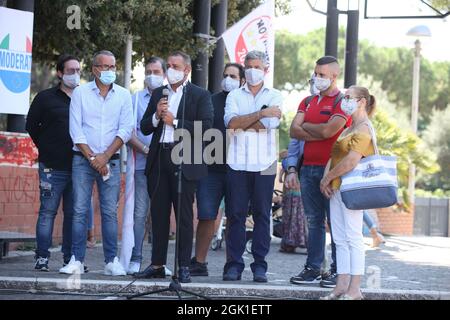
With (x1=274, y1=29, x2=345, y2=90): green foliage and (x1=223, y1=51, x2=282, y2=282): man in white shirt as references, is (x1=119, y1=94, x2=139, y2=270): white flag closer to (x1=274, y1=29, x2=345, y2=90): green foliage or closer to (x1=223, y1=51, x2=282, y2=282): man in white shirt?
(x1=223, y1=51, x2=282, y2=282): man in white shirt

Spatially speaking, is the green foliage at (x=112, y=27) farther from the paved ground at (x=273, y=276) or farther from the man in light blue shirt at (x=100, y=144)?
the man in light blue shirt at (x=100, y=144)

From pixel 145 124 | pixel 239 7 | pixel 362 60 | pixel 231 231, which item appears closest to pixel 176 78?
pixel 145 124

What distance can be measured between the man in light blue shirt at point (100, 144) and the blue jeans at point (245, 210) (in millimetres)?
1122

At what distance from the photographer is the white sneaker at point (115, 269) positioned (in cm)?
1016

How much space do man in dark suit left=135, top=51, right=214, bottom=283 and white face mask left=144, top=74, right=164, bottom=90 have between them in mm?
554

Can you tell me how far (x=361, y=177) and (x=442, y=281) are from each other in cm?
282

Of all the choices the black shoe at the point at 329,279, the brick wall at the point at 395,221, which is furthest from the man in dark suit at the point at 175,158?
the brick wall at the point at 395,221

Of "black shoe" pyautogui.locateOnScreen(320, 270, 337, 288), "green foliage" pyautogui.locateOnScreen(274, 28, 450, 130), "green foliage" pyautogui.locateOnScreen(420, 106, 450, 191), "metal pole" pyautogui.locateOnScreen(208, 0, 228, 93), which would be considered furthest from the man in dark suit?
"green foliage" pyautogui.locateOnScreen(274, 28, 450, 130)

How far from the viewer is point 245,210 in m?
10.2

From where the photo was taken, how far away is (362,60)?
6494cm

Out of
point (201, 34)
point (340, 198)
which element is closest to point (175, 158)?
point (340, 198)

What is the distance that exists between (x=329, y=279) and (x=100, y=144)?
2.58m
